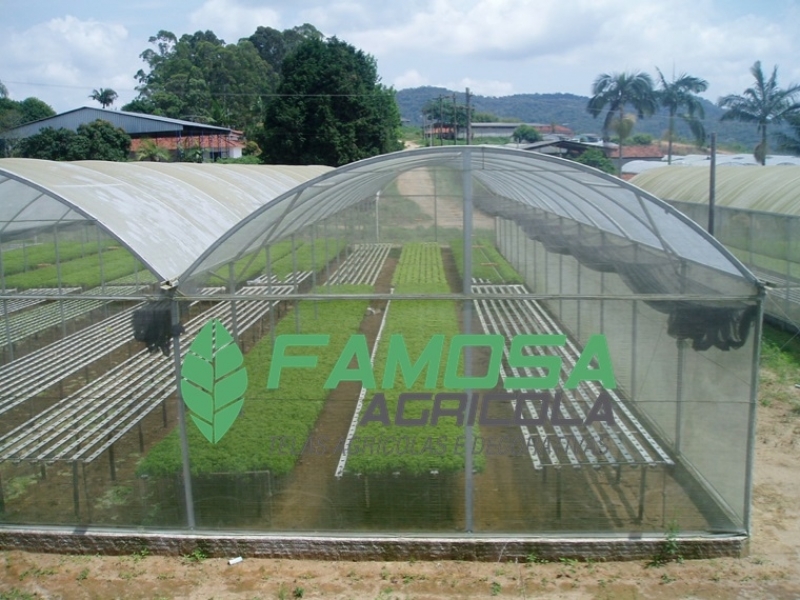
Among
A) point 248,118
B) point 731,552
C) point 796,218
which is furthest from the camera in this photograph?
point 248,118

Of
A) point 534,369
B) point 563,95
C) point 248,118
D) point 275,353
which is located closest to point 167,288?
point 275,353

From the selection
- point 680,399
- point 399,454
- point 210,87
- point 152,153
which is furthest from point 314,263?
point 210,87

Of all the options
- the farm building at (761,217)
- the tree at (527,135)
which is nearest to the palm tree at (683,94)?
the tree at (527,135)

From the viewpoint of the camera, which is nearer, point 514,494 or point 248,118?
point 514,494

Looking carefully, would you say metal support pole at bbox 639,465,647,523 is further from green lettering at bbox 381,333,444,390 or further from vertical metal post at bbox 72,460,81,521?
vertical metal post at bbox 72,460,81,521

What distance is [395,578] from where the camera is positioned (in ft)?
20.3

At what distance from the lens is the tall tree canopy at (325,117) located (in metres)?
43.6

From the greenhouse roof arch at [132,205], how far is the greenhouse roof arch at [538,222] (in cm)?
115

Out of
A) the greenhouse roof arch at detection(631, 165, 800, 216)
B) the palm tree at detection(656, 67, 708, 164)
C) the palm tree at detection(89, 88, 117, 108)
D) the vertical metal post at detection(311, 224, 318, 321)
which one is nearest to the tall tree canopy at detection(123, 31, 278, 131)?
the palm tree at detection(89, 88, 117, 108)

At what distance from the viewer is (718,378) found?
644 centimetres

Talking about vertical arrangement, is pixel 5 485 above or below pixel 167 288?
below

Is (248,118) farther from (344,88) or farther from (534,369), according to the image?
(534,369)

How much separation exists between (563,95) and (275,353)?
564 feet

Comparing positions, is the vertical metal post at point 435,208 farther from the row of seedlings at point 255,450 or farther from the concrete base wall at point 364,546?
the concrete base wall at point 364,546
